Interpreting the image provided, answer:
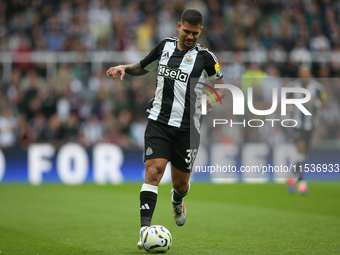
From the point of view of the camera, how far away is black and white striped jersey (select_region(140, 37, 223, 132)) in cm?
504

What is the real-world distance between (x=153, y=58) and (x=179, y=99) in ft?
1.92

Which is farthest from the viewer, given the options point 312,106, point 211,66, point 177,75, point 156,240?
point 312,106

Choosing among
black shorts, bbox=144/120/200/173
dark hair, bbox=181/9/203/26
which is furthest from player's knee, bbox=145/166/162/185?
dark hair, bbox=181/9/203/26

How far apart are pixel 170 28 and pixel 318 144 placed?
579 cm

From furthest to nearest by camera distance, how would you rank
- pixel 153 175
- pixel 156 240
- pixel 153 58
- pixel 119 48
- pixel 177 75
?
pixel 119 48 → pixel 153 58 → pixel 177 75 → pixel 153 175 → pixel 156 240

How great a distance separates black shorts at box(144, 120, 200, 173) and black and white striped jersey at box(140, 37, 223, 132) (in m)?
0.07

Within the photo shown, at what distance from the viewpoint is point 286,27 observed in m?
15.9

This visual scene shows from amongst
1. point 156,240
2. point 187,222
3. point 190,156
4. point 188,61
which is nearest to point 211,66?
point 188,61

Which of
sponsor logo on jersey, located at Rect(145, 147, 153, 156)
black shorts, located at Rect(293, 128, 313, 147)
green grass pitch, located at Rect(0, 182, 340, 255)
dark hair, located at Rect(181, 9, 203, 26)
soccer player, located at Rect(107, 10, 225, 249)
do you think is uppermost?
dark hair, located at Rect(181, 9, 203, 26)

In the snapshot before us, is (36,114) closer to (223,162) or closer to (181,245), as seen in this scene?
(223,162)

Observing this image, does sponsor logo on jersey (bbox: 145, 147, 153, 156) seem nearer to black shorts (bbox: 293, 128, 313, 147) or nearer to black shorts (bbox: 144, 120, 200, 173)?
black shorts (bbox: 144, 120, 200, 173)

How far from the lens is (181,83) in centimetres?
504

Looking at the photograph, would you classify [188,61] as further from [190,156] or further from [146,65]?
[190,156]

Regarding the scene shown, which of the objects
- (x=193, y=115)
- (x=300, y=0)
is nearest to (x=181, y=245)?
(x=193, y=115)
